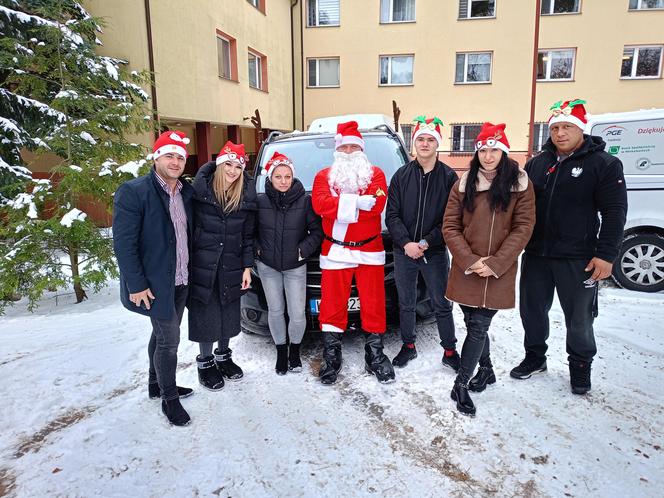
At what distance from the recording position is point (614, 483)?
229 centimetres

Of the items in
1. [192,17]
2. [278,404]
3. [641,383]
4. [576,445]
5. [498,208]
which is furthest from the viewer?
[192,17]

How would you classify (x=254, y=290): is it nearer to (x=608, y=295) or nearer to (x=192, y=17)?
(x=608, y=295)

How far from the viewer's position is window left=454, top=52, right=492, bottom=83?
17.2 m

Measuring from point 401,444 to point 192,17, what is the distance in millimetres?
12198

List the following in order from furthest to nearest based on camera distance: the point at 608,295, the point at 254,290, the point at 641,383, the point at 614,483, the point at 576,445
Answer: the point at 608,295 < the point at 254,290 < the point at 641,383 < the point at 576,445 < the point at 614,483

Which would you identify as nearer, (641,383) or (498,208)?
(498,208)

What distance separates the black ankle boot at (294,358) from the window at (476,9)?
57.8ft

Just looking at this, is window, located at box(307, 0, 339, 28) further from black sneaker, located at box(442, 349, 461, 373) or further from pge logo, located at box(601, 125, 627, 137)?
black sneaker, located at box(442, 349, 461, 373)

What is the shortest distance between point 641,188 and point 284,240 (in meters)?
4.68

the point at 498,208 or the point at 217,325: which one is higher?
the point at 498,208

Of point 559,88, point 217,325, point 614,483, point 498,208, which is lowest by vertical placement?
point 614,483

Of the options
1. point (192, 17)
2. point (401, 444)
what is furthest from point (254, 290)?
point (192, 17)

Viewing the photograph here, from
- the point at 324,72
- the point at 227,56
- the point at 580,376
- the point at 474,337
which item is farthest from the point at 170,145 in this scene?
the point at 324,72

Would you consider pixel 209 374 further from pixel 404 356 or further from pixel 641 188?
pixel 641 188
